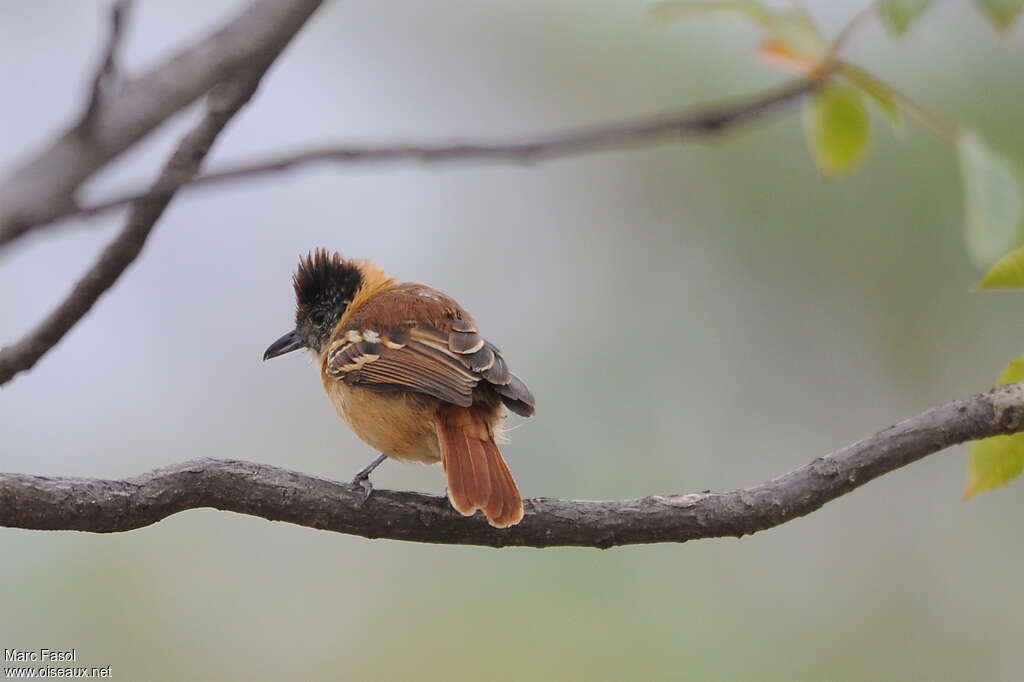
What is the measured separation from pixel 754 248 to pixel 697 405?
1127 mm

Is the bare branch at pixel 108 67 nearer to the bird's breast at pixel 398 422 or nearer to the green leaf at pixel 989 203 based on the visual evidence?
the green leaf at pixel 989 203

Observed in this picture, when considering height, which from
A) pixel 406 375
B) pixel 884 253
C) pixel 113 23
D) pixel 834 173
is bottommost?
pixel 113 23

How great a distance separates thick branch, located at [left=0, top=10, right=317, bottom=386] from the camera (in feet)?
4.91

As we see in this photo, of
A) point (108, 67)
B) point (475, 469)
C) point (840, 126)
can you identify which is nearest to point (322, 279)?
point (475, 469)

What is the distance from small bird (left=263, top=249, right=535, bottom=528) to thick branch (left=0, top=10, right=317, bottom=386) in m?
1.14

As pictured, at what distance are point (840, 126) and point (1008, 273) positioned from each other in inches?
18.3

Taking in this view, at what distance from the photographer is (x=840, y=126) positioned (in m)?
2.36

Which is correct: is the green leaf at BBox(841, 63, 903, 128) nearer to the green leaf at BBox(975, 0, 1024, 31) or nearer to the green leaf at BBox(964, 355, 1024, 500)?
the green leaf at BBox(975, 0, 1024, 31)

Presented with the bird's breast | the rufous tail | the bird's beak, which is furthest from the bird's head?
the rufous tail

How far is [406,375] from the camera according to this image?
3.80 meters

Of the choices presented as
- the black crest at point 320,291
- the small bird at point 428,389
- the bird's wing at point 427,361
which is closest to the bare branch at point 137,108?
the small bird at point 428,389

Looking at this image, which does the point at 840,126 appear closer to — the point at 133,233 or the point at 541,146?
the point at 541,146

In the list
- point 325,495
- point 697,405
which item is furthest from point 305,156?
point 697,405

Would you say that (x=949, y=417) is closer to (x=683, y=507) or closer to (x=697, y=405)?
(x=683, y=507)
